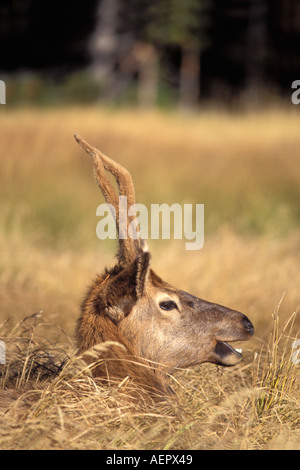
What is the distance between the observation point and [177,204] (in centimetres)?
1073

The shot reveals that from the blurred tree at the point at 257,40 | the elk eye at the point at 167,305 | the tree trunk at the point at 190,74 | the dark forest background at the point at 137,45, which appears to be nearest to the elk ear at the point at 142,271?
the elk eye at the point at 167,305

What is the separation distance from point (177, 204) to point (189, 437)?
7.44 meters

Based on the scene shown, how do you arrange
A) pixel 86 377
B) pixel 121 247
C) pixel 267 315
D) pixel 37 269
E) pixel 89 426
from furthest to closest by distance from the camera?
pixel 37 269 < pixel 267 315 < pixel 121 247 < pixel 86 377 < pixel 89 426

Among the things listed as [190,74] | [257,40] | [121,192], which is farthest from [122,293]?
[190,74]

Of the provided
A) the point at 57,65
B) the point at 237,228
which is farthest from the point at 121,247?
the point at 57,65

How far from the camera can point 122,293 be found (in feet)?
12.0

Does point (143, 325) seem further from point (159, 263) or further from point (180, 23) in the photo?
point (180, 23)

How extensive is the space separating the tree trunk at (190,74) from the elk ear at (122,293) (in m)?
23.4

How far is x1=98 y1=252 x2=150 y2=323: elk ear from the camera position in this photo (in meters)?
3.55

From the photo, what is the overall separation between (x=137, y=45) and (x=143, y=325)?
70.0 feet

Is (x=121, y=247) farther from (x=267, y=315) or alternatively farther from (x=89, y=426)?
(x=267, y=315)
